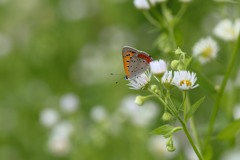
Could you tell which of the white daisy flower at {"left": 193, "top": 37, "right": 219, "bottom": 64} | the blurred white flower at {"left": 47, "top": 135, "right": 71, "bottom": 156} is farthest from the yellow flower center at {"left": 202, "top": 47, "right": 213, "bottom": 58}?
the blurred white flower at {"left": 47, "top": 135, "right": 71, "bottom": 156}

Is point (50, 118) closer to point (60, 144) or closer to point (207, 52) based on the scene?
point (60, 144)

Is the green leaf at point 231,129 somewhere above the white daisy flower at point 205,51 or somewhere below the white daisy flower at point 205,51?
below

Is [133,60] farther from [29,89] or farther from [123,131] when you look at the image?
[29,89]

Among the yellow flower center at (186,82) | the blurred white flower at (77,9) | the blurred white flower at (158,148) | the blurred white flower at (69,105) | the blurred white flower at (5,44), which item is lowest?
the yellow flower center at (186,82)

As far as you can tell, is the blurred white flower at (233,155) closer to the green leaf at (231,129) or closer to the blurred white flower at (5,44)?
the green leaf at (231,129)

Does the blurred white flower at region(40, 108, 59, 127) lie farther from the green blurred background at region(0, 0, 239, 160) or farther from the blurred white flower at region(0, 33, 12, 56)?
the blurred white flower at region(0, 33, 12, 56)

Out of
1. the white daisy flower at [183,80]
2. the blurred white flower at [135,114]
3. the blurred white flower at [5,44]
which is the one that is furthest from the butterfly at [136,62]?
the blurred white flower at [5,44]

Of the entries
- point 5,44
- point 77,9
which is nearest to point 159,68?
point 5,44

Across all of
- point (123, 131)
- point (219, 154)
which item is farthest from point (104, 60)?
point (219, 154)

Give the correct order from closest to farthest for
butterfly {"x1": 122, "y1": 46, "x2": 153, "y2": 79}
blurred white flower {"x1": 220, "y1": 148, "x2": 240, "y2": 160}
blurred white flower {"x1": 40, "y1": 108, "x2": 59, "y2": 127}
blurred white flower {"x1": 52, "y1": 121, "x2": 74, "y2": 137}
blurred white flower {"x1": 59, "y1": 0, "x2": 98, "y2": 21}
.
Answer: butterfly {"x1": 122, "y1": 46, "x2": 153, "y2": 79} → blurred white flower {"x1": 220, "y1": 148, "x2": 240, "y2": 160} → blurred white flower {"x1": 52, "y1": 121, "x2": 74, "y2": 137} → blurred white flower {"x1": 40, "y1": 108, "x2": 59, "y2": 127} → blurred white flower {"x1": 59, "y1": 0, "x2": 98, "y2": 21}
